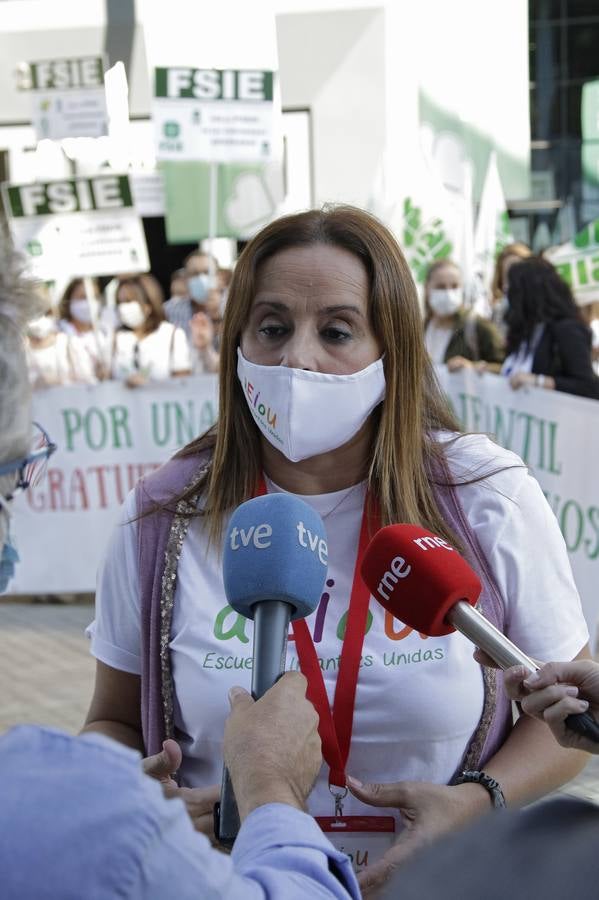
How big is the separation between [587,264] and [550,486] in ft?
5.87

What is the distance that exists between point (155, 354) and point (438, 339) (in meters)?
2.06

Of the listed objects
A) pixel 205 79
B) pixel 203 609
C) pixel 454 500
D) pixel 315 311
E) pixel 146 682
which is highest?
pixel 205 79

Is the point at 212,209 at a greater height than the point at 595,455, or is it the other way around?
the point at 212,209

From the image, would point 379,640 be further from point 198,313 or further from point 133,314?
point 198,313

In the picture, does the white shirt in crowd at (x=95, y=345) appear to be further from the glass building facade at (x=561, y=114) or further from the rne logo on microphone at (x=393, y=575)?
the glass building facade at (x=561, y=114)

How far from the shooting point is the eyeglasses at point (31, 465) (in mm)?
1608

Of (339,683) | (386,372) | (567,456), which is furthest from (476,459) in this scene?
(567,456)

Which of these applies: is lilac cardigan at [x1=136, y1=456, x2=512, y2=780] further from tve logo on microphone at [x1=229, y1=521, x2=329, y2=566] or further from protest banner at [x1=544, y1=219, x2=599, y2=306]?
Result: protest banner at [x1=544, y1=219, x2=599, y2=306]

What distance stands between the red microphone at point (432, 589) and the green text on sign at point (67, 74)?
28.2 ft

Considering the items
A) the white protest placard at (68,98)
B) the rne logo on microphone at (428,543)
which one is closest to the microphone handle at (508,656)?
the rne logo on microphone at (428,543)

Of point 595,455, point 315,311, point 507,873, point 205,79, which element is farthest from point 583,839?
point 205,79

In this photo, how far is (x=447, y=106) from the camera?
41.1 ft

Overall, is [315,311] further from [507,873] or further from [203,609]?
[507,873]

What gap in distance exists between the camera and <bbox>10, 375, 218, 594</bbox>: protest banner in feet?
25.4
